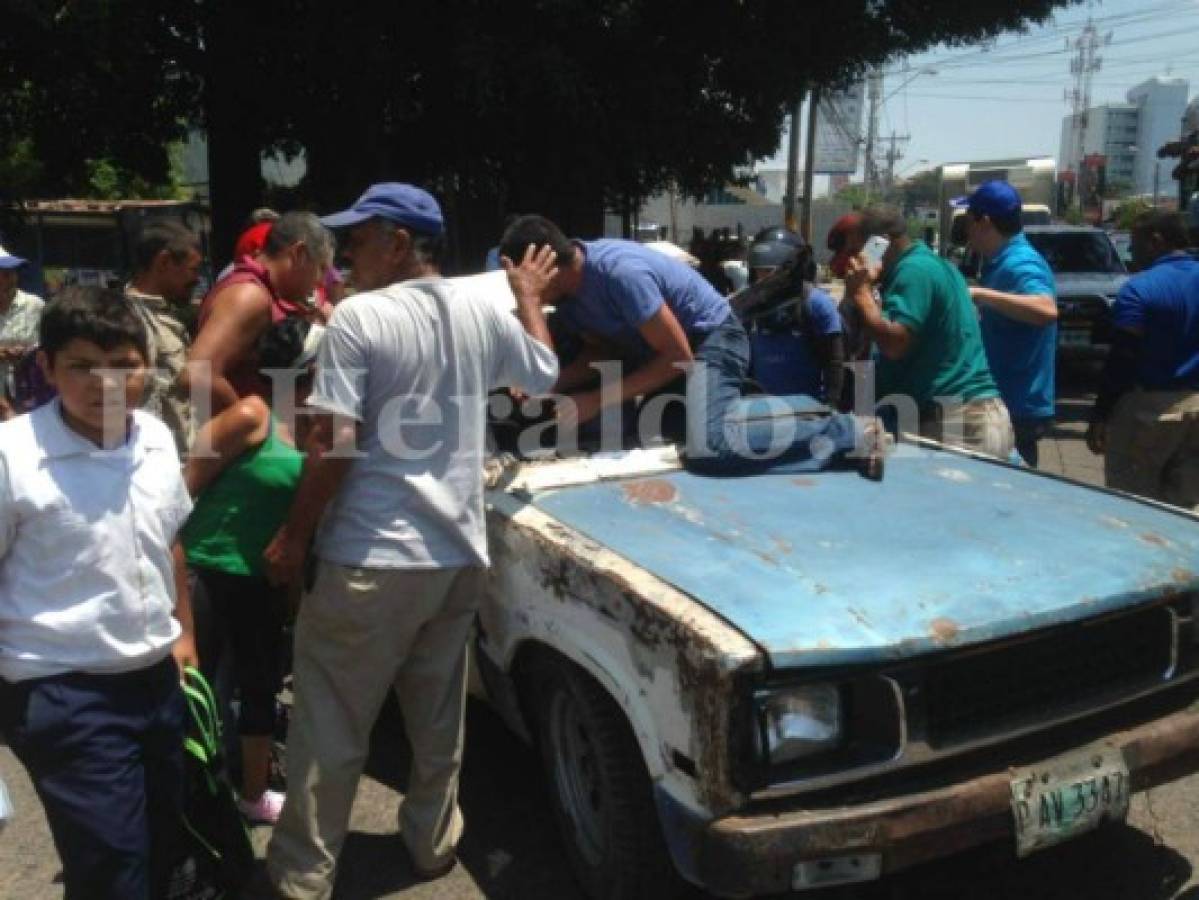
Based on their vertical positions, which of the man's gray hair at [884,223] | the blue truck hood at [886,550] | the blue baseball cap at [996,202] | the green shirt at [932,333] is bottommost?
the blue truck hood at [886,550]

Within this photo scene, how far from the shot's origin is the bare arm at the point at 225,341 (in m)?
3.38

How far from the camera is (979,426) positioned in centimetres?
440

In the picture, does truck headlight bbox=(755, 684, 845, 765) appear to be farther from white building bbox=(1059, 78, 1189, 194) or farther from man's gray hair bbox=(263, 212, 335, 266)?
white building bbox=(1059, 78, 1189, 194)

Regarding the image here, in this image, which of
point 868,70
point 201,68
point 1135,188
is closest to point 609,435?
point 201,68

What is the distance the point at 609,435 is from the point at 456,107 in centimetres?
978

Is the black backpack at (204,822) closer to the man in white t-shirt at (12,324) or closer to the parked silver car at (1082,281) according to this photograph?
the man in white t-shirt at (12,324)

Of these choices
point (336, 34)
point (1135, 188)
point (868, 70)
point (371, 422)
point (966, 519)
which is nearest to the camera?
point (371, 422)

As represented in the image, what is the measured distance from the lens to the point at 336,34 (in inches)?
449

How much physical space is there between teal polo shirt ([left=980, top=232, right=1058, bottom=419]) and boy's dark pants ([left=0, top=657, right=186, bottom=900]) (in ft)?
12.1

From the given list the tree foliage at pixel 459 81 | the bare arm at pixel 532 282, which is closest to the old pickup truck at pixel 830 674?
the bare arm at pixel 532 282

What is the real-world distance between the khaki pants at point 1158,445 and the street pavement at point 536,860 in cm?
160

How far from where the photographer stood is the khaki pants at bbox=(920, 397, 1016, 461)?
14.4 feet

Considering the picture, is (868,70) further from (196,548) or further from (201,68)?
(196,548)

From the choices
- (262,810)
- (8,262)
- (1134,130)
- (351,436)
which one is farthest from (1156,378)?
(1134,130)
